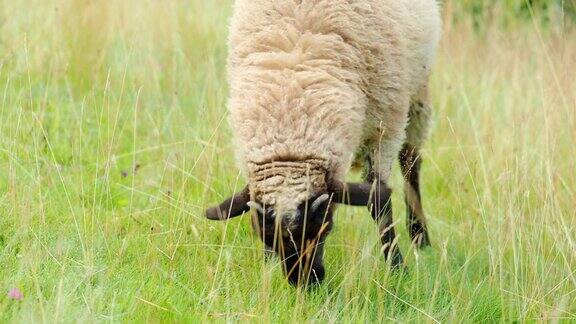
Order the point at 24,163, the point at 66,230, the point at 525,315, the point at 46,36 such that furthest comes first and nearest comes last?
the point at 46,36
the point at 24,163
the point at 66,230
the point at 525,315

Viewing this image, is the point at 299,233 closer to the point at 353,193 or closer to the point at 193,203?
the point at 353,193

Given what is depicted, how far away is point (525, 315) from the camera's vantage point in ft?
14.0

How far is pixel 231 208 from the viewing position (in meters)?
4.29

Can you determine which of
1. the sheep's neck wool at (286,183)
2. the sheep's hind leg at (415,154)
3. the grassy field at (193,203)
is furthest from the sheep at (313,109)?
the sheep's hind leg at (415,154)

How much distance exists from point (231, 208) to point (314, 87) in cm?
70

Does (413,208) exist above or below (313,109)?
below

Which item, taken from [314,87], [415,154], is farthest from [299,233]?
[415,154]

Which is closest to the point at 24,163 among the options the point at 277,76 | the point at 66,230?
the point at 66,230

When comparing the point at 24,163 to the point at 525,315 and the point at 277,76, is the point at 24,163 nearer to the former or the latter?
the point at 277,76

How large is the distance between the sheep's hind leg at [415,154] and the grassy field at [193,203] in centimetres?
13

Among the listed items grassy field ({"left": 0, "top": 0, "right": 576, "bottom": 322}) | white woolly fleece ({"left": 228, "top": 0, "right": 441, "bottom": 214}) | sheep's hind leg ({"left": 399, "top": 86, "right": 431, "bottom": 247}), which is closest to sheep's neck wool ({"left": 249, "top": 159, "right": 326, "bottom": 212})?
white woolly fleece ({"left": 228, "top": 0, "right": 441, "bottom": 214})

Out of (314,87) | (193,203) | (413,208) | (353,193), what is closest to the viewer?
(353,193)

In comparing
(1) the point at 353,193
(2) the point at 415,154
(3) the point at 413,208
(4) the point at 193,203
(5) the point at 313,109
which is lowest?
(3) the point at 413,208

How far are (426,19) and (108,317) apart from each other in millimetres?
2732
